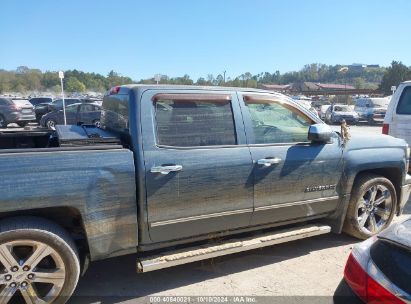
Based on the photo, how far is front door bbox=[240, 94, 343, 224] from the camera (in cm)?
358

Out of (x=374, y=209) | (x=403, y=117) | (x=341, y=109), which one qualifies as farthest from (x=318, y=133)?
(x=341, y=109)

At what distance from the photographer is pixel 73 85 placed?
105000mm

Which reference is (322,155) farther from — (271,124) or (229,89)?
(229,89)

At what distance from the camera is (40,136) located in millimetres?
4207

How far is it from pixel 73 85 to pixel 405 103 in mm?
108469

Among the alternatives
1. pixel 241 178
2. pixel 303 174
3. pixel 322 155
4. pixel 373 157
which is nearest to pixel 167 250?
pixel 241 178

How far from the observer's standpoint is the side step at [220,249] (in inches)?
123

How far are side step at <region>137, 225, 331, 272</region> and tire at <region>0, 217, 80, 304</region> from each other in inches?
23.3

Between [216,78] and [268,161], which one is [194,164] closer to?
[268,161]

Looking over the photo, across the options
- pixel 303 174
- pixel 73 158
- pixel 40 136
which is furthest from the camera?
pixel 40 136

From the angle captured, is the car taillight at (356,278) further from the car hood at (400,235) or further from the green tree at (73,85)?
the green tree at (73,85)

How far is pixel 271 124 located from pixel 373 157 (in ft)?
4.50

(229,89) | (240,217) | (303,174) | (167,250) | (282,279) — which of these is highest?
(229,89)

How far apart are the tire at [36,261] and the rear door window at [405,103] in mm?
5974
